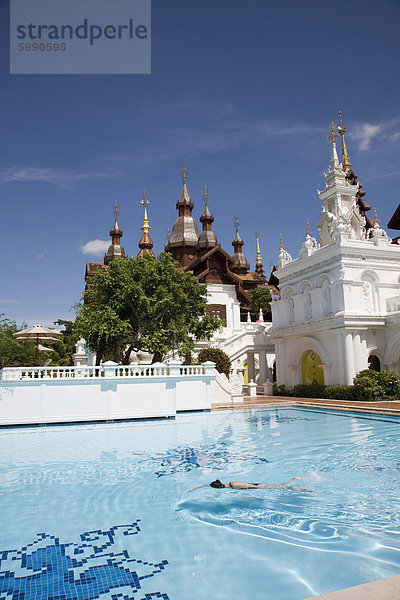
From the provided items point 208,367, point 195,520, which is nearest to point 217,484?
point 195,520

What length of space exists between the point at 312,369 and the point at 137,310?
9.50 metres

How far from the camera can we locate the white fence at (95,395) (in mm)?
13516

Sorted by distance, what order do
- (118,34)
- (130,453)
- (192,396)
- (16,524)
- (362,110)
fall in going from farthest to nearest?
(192,396), (362,110), (118,34), (130,453), (16,524)

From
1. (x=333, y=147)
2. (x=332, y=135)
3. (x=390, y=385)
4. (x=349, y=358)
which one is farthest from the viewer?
(x=332, y=135)

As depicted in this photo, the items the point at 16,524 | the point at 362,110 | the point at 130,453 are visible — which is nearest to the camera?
the point at 16,524

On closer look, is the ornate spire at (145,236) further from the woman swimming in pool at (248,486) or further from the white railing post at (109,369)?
the woman swimming in pool at (248,486)

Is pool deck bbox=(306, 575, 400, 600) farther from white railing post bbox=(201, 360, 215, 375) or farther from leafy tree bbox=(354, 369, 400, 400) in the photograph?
leafy tree bbox=(354, 369, 400, 400)

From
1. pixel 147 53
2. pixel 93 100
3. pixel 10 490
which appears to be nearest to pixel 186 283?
pixel 93 100

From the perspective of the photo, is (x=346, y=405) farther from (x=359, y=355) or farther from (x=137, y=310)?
(x=137, y=310)

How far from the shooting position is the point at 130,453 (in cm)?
943

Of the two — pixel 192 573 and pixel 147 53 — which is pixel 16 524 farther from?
pixel 147 53

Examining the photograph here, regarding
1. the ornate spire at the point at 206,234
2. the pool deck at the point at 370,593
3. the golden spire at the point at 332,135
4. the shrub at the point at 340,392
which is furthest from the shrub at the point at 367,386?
the ornate spire at the point at 206,234

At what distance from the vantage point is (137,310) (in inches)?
776

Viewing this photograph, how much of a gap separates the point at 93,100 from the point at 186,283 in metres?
10.6
